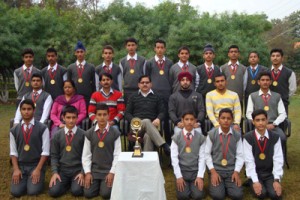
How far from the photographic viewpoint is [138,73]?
5.95 m

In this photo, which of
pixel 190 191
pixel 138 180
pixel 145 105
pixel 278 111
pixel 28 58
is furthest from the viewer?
pixel 28 58

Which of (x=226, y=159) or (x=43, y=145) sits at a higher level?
(x=43, y=145)

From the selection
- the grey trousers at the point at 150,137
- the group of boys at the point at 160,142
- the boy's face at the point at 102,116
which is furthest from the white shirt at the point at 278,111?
the boy's face at the point at 102,116

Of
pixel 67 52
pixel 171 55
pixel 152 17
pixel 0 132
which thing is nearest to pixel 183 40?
pixel 171 55

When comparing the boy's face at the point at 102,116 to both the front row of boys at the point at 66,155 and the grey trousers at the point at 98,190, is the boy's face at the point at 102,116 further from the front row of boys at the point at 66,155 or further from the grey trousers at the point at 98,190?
the grey trousers at the point at 98,190

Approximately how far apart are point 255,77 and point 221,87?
937 mm

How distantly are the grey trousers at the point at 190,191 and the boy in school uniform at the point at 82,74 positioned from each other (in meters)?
2.40

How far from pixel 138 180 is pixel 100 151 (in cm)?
105

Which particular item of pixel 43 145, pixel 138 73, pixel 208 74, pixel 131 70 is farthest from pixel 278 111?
pixel 43 145

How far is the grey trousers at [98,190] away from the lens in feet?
13.7

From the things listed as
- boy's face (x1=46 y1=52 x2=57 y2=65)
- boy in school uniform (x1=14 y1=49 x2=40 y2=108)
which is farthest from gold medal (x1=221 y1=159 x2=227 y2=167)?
boy in school uniform (x1=14 y1=49 x2=40 y2=108)

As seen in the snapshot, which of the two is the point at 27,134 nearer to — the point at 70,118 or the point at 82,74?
the point at 70,118

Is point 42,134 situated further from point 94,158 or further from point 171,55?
point 171,55

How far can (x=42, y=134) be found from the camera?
4.57 meters
